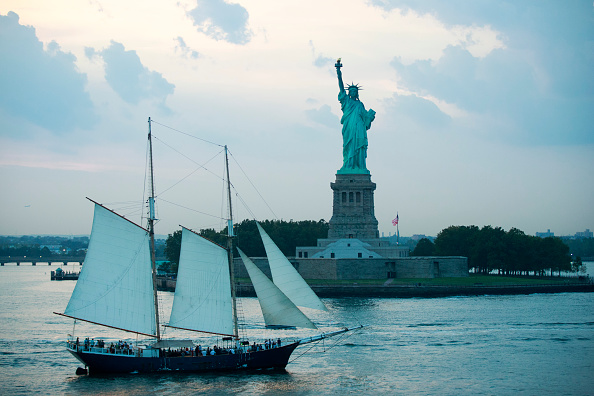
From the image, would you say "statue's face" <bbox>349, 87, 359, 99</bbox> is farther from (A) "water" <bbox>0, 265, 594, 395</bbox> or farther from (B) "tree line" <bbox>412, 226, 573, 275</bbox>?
(A) "water" <bbox>0, 265, 594, 395</bbox>

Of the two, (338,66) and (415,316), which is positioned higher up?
(338,66)

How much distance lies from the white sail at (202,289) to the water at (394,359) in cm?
333

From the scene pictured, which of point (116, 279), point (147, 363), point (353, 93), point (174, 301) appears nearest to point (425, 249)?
point (353, 93)

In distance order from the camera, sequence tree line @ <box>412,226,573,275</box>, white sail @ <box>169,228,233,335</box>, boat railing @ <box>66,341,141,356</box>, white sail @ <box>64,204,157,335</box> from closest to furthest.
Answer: boat railing @ <box>66,341,141,356</box>
white sail @ <box>64,204,157,335</box>
white sail @ <box>169,228,233,335</box>
tree line @ <box>412,226,573,275</box>

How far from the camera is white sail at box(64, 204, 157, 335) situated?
50719mm

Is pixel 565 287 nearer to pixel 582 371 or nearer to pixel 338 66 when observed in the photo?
→ pixel 338 66

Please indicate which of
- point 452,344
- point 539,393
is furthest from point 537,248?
point 539,393

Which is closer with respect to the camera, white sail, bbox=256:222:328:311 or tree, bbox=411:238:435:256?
white sail, bbox=256:222:328:311

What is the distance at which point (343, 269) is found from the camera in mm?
107250

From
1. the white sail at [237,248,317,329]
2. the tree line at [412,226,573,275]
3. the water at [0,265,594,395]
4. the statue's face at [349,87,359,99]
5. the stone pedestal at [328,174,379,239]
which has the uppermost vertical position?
the statue's face at [349,87,359,99]

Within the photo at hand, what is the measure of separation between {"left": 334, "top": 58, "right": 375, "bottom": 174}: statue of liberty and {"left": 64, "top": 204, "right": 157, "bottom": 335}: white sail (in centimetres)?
6581

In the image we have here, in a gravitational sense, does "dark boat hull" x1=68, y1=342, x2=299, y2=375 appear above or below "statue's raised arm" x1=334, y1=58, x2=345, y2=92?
A: below

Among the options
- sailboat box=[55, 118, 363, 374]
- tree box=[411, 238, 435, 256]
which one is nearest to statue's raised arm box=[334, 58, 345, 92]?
tree box=[411, 238, 435, 256]

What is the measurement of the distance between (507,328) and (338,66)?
56.1m
